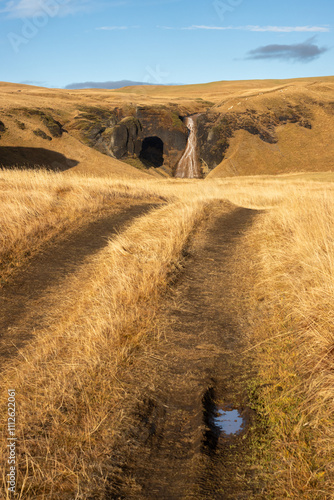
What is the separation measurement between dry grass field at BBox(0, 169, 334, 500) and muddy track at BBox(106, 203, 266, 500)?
13 centimetres

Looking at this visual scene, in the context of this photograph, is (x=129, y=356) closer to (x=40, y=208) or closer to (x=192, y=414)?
(x=192, y=414)

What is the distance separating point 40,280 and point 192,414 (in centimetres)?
455

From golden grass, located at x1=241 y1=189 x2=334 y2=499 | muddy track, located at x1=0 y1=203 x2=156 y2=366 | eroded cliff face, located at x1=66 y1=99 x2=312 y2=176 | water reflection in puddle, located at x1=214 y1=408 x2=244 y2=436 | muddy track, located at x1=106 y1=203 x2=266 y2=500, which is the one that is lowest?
muddy track, located at x1=0 y1=203 x2=156 y2=366

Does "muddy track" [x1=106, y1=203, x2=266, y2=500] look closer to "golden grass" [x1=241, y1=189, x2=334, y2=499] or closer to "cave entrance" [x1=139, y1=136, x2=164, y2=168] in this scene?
"golden grass" [x1=241, y1=189, x2=334, y2=499]

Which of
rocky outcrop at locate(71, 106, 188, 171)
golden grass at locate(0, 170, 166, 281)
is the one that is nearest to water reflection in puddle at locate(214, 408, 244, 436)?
golden grass at locate(0, 170, 166, 281)

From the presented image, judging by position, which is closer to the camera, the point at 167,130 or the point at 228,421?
the point at 228,421

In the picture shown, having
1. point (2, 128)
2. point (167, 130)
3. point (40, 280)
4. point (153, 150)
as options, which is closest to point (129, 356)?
point (40, 280)

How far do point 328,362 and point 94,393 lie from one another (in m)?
2.12

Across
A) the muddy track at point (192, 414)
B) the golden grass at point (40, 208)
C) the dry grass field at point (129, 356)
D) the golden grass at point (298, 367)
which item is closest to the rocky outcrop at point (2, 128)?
the golden grass at point (40, 208)

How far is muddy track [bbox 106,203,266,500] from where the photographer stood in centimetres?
259

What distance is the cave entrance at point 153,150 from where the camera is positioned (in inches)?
2058

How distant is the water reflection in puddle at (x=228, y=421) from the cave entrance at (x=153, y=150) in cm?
5030

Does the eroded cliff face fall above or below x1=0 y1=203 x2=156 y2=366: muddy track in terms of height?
above

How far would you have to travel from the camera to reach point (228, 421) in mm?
3311
